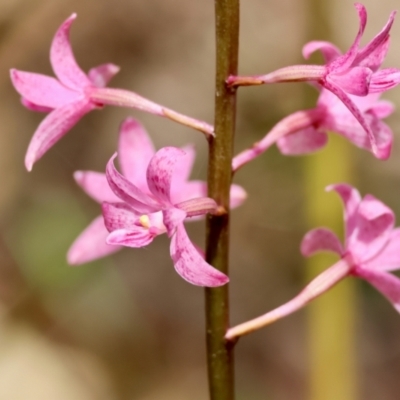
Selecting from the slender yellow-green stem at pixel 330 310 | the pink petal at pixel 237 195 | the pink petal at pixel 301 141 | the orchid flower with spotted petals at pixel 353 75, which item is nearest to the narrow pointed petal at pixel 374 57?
the orchid flower with spotted petals at pixel 353 75

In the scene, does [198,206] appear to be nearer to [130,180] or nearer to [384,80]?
[384,80]

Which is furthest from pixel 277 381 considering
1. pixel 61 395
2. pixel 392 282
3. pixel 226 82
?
pixel 226 82

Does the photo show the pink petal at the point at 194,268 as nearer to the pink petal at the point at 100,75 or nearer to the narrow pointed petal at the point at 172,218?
the narrow pointed petal at the point at 172,218

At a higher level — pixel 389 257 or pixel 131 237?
pixel 131 237

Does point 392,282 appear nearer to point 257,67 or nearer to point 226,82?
point 226,82

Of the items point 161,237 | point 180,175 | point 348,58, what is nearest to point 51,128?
point 180,175

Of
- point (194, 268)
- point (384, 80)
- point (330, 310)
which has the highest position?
point (384, 80)
